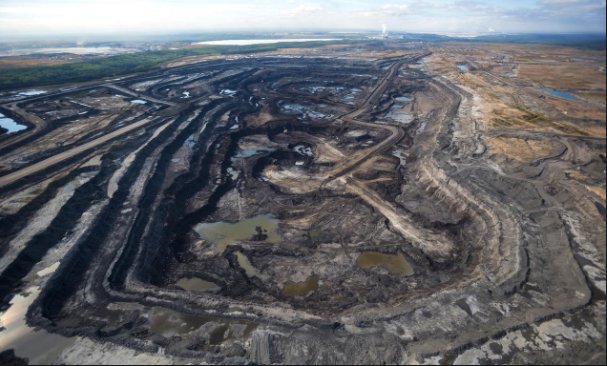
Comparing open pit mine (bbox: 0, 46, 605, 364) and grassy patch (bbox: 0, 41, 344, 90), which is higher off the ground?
grassy patch (bbox: 0, 41, 344, 90)

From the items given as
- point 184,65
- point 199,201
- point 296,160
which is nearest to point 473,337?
point 199,201

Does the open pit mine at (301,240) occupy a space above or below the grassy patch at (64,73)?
below

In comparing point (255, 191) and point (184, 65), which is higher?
point (184, 65)

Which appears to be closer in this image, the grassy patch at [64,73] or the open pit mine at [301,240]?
the open pit mine at [301,240]

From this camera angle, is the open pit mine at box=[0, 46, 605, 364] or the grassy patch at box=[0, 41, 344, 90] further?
the grassy patch at box=[0, 41, 344, 90]

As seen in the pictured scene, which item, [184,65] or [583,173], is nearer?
[583,173]

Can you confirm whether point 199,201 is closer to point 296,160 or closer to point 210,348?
point 296,160

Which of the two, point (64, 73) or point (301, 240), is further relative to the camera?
point (64, 73)

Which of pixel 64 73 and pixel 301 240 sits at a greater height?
pixel 64 73
